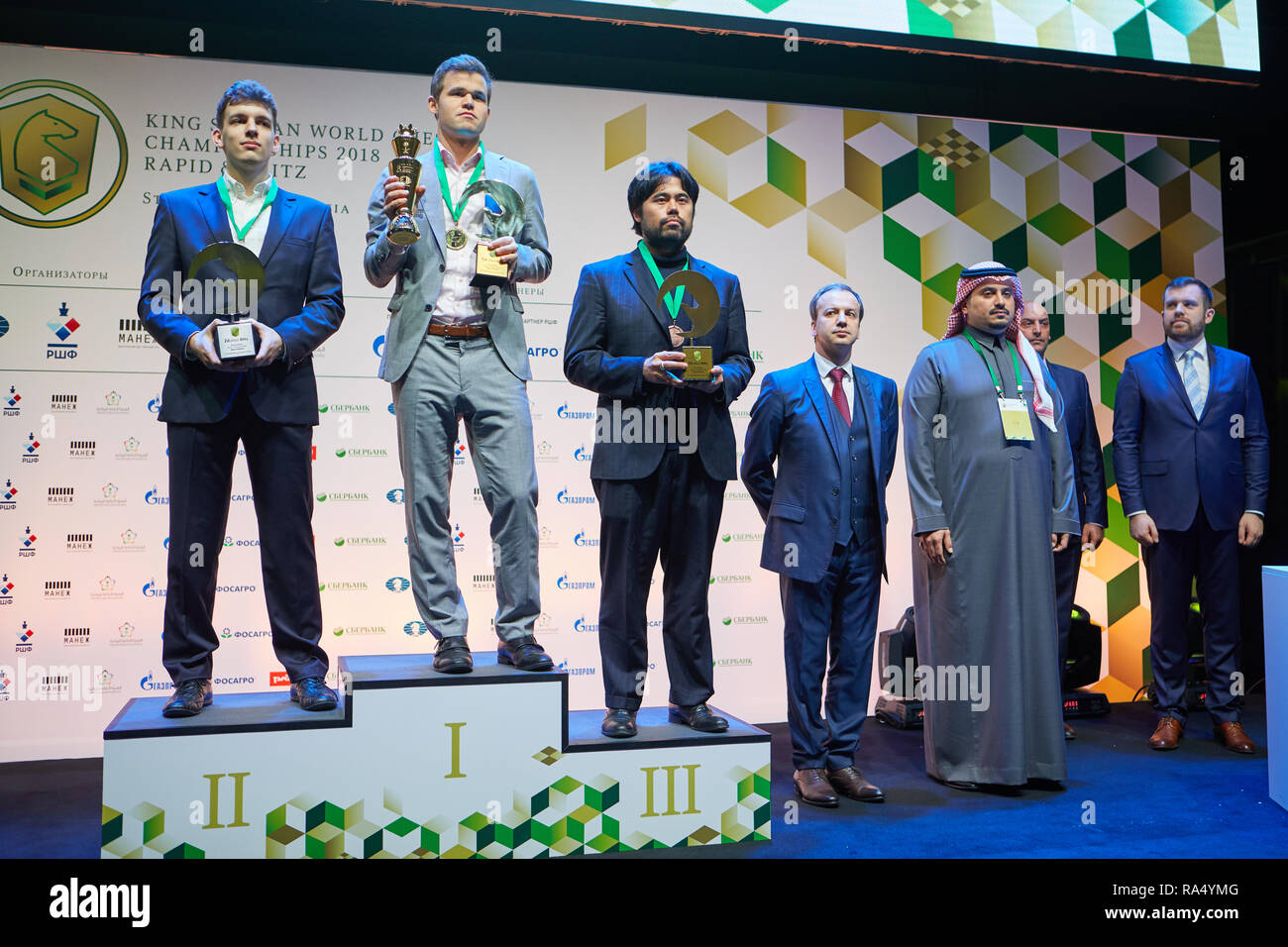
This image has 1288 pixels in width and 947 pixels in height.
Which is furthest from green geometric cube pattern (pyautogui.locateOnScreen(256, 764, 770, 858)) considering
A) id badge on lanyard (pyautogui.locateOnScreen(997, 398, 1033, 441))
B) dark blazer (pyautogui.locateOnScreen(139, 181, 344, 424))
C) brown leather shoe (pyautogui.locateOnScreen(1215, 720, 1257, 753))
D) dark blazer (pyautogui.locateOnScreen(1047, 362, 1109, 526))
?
dark blazer (pyautogui.locateOnScreen(1047, 362, 1109, 526))

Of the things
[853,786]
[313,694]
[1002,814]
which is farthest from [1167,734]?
[313,694]

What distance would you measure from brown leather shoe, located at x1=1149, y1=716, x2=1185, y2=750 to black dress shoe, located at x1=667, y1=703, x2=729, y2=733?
2.39 metres

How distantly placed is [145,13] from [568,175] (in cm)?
219

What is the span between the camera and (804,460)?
150 inches

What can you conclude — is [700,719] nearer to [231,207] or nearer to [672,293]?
[672,293]

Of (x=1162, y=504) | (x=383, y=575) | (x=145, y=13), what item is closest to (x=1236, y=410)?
(x=1162, y=504)

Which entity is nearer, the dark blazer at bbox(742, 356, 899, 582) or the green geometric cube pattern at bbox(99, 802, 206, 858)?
the green geometric cube pattern at bbox(99, 802, 206, 858)

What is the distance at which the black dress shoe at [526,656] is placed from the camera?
10.6 feet

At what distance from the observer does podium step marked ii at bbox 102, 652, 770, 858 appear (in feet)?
9.67

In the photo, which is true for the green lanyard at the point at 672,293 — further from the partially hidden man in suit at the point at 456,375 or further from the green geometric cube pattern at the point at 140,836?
the green geometric cube pattern at the point at 140,836

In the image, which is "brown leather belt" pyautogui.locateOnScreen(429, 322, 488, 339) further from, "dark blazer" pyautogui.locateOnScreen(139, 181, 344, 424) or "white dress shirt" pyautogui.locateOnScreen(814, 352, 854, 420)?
"white dress shirt" pyautogui.locateOnScreen(814, 352, 854, 420)

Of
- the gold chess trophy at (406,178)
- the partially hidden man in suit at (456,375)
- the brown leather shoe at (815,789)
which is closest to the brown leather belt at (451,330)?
the partially hidden man in suit at (456,375)

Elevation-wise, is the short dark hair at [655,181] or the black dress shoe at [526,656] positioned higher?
the short dark hair at [655,181]

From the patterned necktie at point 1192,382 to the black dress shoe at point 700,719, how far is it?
2.87 m
